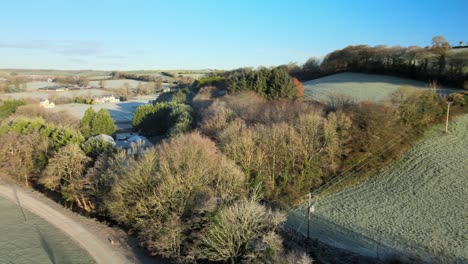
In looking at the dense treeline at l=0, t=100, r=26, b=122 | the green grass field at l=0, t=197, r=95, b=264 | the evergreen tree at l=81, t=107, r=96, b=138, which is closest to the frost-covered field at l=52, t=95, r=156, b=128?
the dense treeline at l=0, t=100, r=26, b=122

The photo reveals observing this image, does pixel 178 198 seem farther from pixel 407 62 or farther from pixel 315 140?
pixel 407 62

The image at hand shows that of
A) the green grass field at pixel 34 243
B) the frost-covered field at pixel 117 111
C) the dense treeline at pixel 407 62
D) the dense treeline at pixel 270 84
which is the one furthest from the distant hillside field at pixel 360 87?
the frost-covered field at pixel 117 111

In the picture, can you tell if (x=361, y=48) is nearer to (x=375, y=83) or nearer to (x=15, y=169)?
(x=375, y=83)

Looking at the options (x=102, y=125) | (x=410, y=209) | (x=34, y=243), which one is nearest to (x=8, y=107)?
(x=102, y=125)

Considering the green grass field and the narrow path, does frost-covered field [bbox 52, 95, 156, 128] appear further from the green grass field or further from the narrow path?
the green grass field

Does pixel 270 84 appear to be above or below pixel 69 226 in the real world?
above

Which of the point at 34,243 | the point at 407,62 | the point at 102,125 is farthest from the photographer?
the point at 102,125

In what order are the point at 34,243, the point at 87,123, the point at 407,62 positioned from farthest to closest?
the point at 87,123
the point at 407,62
the point at 34,243

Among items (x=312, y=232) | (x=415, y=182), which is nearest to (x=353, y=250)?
(x=312, y=232)
